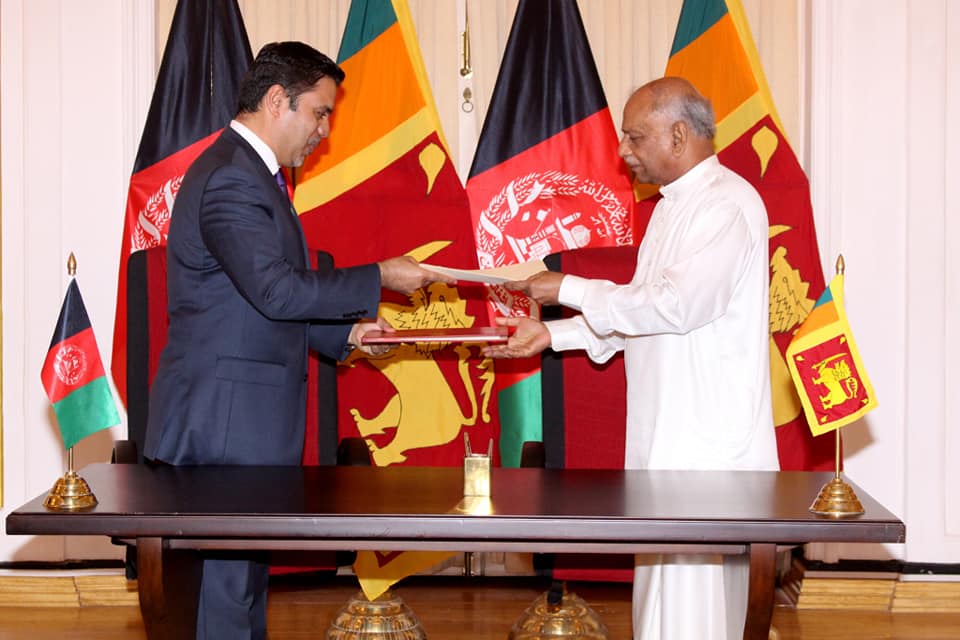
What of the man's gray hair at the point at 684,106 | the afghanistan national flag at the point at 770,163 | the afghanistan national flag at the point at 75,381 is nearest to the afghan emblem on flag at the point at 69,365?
the afghanistan national flag at the point at 75,381

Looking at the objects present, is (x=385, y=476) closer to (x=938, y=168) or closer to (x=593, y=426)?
(x=593, y=426)

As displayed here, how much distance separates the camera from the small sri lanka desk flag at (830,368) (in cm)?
211

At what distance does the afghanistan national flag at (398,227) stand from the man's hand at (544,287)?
2.91 feet

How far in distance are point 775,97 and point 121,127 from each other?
2.42 metres

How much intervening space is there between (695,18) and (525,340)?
4.89 ft

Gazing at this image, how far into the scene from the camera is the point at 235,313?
2516 mm

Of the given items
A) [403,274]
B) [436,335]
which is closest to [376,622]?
[436,335]

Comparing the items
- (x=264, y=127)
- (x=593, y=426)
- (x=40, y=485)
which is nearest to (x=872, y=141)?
(x=593, y=426)

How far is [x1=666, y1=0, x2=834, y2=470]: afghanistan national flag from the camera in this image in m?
3.71

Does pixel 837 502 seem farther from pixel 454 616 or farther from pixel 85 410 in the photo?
pixel 454 616

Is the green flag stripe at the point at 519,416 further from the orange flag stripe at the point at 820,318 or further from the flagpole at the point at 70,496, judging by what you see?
the flagpole at the point at 70,496

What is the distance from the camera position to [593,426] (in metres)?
3.35

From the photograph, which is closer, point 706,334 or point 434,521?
point 434,521

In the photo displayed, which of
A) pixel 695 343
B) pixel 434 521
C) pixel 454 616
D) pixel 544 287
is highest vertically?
pixel 544 287
